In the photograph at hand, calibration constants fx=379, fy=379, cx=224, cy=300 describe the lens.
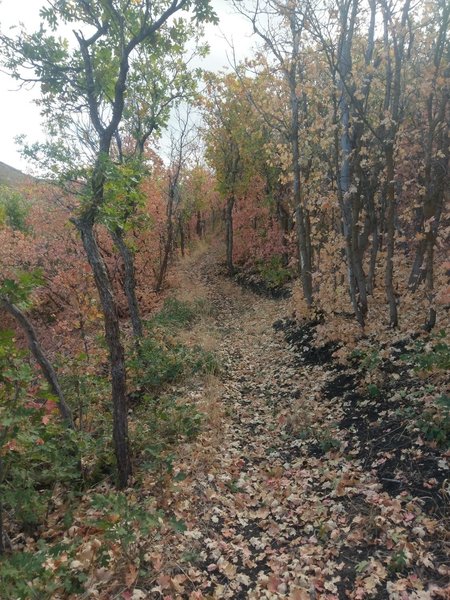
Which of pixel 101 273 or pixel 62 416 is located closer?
pixel 101 273

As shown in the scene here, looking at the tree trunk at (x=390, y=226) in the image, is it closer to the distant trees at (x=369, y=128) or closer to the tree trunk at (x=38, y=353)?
the distant trees at (x=369, y=128)

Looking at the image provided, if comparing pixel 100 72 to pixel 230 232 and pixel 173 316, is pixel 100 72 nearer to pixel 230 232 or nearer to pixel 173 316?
pixel 173 316

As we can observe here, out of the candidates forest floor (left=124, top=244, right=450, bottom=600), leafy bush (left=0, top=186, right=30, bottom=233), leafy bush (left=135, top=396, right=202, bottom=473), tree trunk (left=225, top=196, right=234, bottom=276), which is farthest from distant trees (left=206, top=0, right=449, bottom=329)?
leafy bush (left=0, top=186, right=30, bottom=233)

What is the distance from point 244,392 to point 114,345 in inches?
177

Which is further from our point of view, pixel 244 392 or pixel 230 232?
pixel 230 232

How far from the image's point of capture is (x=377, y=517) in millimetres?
4160

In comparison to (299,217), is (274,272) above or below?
below

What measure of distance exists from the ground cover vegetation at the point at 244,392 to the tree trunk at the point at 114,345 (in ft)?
0.08

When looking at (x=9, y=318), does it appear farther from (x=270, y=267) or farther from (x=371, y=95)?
(x=371, y=95)

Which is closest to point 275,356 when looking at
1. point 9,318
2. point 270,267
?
point 270,267

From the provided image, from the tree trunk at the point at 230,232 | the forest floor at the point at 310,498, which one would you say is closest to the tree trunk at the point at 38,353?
the forest floor at the point at 310,498

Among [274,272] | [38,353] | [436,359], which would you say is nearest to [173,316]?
[274,272]

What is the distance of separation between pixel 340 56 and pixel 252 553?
873cm

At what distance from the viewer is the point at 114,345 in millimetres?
5246
